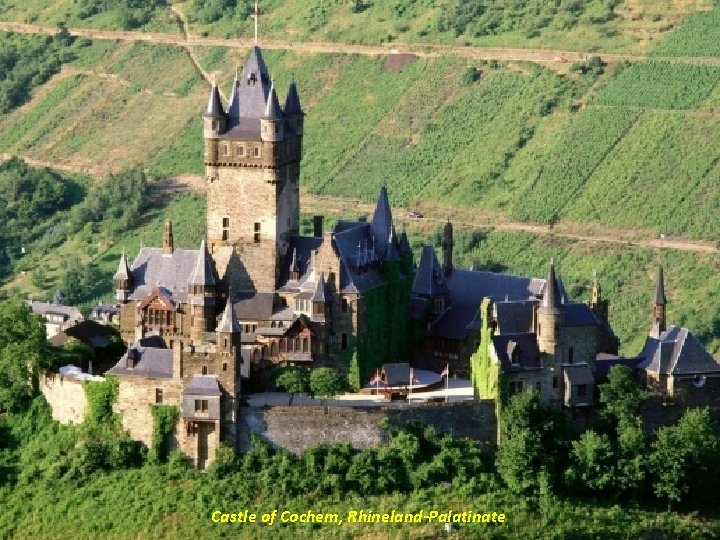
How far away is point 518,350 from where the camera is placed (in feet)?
348

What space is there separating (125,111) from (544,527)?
81.7m

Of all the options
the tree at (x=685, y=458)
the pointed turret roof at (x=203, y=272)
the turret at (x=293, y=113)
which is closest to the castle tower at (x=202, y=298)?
the pointed turret roof at (x=203, y=272)

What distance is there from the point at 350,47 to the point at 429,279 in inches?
2469

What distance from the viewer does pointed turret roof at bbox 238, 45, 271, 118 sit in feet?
365

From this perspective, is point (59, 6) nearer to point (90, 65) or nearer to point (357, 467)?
point (90, 65)

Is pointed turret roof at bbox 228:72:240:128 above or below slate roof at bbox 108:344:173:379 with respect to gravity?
above

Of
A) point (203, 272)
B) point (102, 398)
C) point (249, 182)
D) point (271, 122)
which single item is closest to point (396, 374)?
point (203, 272)

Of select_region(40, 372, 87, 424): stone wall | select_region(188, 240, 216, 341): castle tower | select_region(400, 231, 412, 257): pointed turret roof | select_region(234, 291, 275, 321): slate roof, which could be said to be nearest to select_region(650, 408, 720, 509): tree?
select_region(400, 231, 412, 257): pointed turret roof

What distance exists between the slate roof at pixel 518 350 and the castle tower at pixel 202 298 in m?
12.1

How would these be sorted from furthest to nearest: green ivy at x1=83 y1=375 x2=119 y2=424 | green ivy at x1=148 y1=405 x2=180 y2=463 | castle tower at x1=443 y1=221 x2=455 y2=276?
castle tower at x1=443 y1=221 x2=455 y2=276 < green ivy at x1=83 y1=375 x2=119 y2=424 < green ivy at x1=148 y1=405 x2=180 y2=463

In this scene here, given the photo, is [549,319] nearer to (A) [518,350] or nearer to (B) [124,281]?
(A) [518,350]

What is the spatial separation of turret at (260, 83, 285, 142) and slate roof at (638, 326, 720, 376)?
18.4 metres

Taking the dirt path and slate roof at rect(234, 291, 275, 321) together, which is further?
the dirt path

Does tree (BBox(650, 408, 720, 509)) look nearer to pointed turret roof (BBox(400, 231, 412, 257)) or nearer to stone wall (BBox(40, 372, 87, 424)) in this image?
pointed turret roof (BBox(400, 231, 412, 257))
